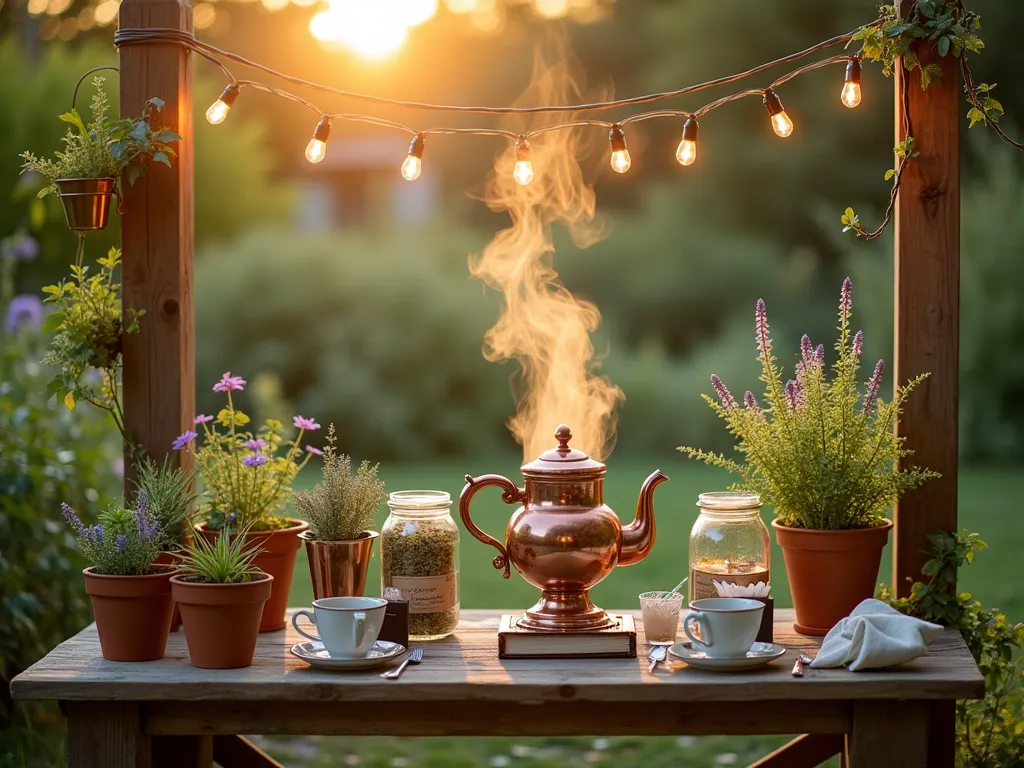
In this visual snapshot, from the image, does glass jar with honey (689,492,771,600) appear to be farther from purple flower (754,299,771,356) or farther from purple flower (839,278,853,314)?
purple flower (839,278,853,314)

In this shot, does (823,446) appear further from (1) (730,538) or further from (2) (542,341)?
(2) (542,341)

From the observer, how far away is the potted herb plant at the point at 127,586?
2.35m

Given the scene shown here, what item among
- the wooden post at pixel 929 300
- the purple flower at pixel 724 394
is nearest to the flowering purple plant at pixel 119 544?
the purple flower at pixel 724 394

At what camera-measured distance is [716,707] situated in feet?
7.54

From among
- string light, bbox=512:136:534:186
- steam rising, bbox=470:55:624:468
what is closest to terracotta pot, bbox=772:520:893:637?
steam rising, bbox=470:55:624:468

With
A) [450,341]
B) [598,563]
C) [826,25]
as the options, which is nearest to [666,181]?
[826,25]

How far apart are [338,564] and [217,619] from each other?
0.34m

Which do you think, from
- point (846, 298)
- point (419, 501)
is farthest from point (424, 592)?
point (846, 298)

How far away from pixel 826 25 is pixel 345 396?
29.4ft

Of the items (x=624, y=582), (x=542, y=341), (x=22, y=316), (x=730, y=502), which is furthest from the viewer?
(x=624, y=582)

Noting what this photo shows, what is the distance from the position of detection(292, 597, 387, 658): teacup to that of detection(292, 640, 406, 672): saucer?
18 millimetres

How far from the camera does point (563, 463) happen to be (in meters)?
2.44

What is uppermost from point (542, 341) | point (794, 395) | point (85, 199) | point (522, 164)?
point (522, 164)

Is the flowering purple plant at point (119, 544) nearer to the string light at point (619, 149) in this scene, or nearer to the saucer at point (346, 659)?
the saucer at point (346, 659)
